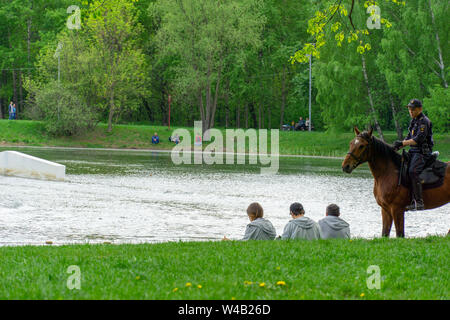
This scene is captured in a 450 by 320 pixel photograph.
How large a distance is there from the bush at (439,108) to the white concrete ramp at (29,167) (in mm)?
27967

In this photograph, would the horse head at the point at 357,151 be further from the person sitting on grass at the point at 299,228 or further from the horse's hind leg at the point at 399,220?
the horse's hind leg at the point at 399,220

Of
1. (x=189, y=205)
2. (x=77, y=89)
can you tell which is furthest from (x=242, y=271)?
(x=77, y=89)

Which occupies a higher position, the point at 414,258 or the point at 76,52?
the point at 76,52

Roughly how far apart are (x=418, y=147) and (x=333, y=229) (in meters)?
2.10

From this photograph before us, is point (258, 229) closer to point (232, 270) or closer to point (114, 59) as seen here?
point (232, 270)

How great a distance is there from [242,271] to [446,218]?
11.0 metres

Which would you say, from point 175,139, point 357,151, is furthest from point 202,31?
point 357,151

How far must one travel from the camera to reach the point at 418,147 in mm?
10492

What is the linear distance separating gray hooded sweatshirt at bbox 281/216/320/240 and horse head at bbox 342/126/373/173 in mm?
1146

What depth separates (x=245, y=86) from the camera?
219 ft

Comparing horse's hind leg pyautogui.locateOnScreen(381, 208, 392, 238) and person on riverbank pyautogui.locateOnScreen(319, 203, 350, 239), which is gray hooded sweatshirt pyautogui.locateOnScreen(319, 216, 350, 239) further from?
horse's hind leg pyautogui.locateOnScreen(381, 208, 392, 238)

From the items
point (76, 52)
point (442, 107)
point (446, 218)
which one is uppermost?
point (76, 52)

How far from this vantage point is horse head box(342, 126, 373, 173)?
33.6ft
